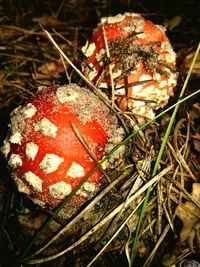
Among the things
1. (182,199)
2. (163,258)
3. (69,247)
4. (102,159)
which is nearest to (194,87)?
(182,199)

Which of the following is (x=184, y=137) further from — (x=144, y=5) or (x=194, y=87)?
(x=144, y=5)

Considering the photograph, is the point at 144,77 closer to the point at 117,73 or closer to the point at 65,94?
the point at 117,73

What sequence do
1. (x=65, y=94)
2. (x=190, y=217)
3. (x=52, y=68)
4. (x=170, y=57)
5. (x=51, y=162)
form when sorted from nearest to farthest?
(x=51, y=162) → (x=65, y=94) → (x=190, y=217) → (x=170, y=57) → (x=52, y=68)

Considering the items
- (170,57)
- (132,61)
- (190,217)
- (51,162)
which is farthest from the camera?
(170,57)

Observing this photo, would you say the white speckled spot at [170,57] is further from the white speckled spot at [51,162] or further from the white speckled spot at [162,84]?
the white speckled spot at [51,162]

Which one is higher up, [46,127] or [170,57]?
[170,57]

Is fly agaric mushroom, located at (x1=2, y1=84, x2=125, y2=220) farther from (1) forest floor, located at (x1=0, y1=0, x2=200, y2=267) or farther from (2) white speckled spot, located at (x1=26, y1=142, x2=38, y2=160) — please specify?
(1) forest floor, located at (x1=0, y1=0, x2=200, y2=267)

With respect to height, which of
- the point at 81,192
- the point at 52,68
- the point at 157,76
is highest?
the point at 157,76

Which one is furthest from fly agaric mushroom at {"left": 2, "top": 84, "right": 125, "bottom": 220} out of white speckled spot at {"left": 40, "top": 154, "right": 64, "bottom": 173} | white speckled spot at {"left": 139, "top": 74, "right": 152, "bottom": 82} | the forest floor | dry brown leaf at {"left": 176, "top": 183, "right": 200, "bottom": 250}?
dry brown leaf at {"left": 176, "top": 183, "right": 200, "bottom": 250}

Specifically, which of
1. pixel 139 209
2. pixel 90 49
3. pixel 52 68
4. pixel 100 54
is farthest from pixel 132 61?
pixel 52 68
